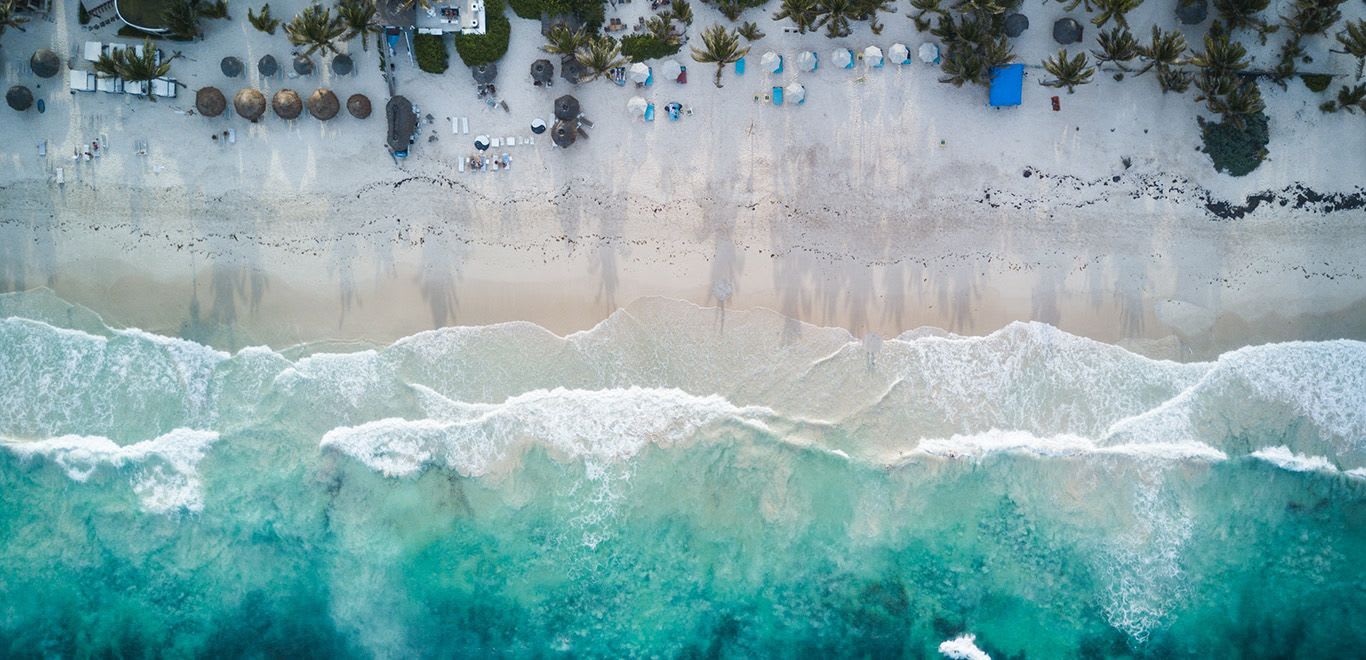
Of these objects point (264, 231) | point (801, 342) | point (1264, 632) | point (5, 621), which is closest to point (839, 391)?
point (801, 342)

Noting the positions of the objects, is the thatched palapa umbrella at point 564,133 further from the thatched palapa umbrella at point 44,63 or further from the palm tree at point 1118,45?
the palm tree at point 1118,45

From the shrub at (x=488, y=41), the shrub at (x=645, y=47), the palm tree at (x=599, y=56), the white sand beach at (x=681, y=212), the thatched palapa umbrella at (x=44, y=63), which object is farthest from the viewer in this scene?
the white sand beach at (x=681, y=212)

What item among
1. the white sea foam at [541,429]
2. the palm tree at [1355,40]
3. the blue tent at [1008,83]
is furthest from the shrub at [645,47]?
the palm tree at [1355,40]

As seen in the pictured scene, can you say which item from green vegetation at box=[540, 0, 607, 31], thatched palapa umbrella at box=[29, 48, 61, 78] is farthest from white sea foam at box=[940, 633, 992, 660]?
thatched palapa umbrella at box=[29, 48, 61, 78]

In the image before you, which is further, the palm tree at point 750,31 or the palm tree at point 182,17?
the palm tree at point 750,31

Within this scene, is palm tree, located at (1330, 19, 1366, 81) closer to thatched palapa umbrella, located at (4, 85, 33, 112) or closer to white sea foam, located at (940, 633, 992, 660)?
white sea foam, located at (940, 633, 992, 660)

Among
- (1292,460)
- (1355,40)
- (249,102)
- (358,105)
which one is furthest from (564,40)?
(1292,460)

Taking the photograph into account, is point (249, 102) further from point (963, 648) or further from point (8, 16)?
point (963, 648)
